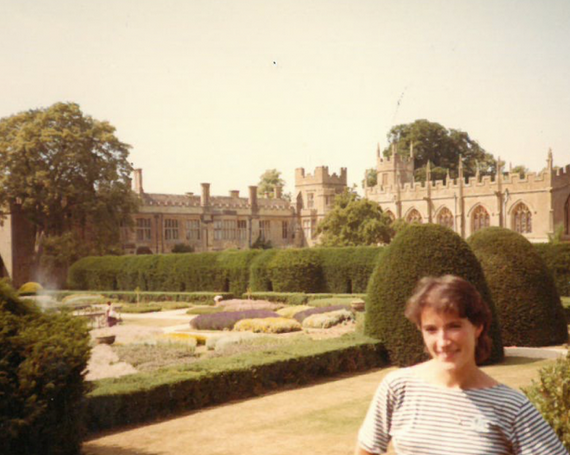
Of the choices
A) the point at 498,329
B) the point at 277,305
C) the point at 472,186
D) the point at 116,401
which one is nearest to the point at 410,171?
the point at 472,186

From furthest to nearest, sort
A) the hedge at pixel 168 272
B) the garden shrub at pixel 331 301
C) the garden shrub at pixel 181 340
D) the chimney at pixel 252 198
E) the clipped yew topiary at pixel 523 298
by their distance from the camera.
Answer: the chimney at pixel 252 198, the hedge at pixel 168 272, the garden shrub at pixel 331 301, the garden shrub at pixel 181 340, the clipped yew topiary at pixel 523 298

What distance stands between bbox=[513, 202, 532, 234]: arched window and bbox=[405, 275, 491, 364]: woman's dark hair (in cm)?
4637

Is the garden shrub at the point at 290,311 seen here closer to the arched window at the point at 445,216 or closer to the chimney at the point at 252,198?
the arched window at the point at 445,216

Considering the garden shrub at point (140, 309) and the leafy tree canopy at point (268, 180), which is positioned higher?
the leafy tree canopy at point (268, 180)

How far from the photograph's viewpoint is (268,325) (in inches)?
693

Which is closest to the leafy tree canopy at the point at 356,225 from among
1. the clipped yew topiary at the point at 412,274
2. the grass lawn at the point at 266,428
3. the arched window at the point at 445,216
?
the arched window at the point at 445,216

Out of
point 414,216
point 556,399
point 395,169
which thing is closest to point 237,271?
point 556,399

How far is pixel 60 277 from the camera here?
38.6m

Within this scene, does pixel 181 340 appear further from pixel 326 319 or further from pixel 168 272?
pixel 168 272

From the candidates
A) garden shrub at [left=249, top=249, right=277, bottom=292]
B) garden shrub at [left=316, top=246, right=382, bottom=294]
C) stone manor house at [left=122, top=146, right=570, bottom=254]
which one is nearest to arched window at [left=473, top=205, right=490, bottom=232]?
stone manor house at [left=122, top=146, right=570, bottom=254]

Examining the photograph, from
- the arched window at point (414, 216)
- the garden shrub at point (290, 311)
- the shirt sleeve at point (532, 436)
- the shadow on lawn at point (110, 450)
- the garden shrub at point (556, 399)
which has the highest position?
the arched window at point (414, 216)

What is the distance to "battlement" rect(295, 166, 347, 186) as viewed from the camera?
6100cm

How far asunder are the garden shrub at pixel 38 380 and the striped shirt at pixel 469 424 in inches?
155

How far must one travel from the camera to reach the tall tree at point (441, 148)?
216 ft
